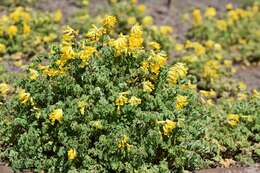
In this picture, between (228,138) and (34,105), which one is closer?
(34,105)

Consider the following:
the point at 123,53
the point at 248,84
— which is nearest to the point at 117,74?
the point at 123,53

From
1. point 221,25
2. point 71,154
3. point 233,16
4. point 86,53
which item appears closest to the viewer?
point 71,154

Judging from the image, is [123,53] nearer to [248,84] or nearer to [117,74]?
[117,74]

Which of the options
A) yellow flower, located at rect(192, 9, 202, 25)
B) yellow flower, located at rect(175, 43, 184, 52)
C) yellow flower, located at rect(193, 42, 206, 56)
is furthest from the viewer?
yellow flower, located at rect(192, 9, 202, 25)

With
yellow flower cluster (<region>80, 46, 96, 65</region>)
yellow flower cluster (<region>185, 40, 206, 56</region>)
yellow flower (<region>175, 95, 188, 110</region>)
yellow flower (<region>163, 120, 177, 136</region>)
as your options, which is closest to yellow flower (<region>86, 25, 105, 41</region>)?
yellow flower cluster (<region>80, 46, 96, 65</region>)

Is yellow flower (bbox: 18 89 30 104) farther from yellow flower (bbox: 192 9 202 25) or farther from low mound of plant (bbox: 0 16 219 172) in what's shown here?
yellow flower (bbox: 192 9 202 25)

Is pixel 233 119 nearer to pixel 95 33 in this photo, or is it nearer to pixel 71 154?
pixel 95 33

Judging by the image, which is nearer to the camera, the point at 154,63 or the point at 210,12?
the point at 154,63

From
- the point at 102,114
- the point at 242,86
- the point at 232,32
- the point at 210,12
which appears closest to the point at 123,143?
the point at 102,114

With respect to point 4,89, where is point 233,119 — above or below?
below

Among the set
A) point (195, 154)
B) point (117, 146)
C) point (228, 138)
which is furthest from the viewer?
point (228, 138)

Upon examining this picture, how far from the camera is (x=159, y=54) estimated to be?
5.53m

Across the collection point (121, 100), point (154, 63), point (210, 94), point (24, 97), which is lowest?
point (210, 94)

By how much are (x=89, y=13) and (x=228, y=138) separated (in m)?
3.43
